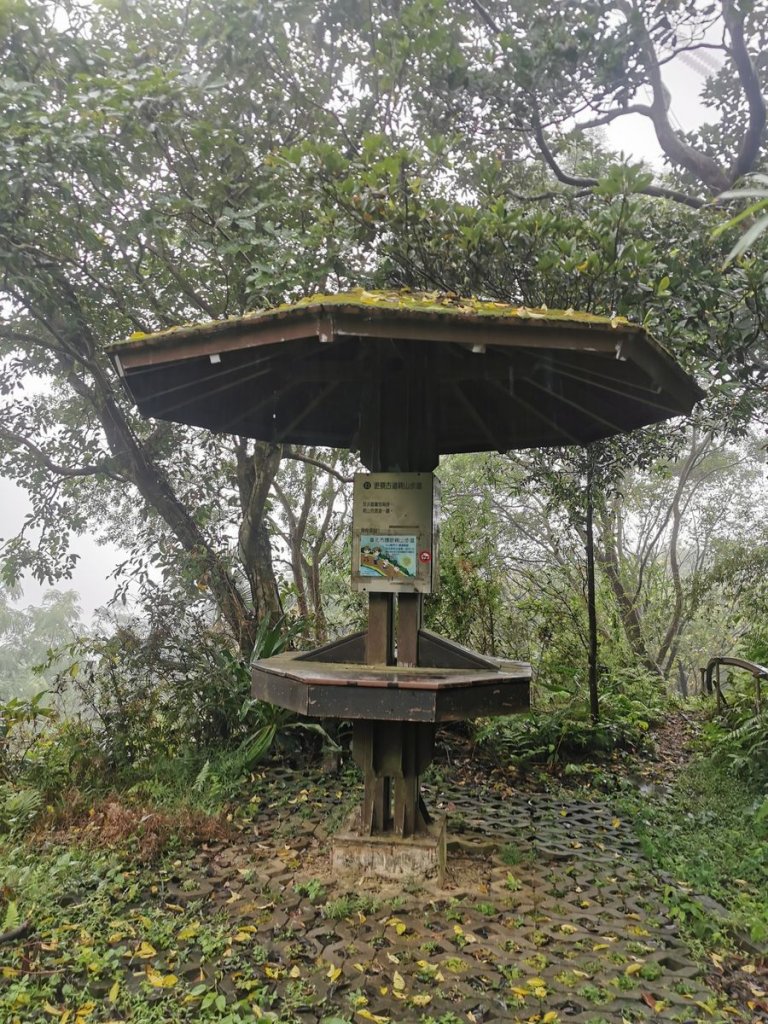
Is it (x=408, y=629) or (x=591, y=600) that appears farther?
(x=591, y=600)

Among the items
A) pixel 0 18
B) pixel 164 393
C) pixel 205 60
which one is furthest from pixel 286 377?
A: pixel 205 60

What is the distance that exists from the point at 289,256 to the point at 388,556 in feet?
9.60

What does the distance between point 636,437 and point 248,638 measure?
462 cm

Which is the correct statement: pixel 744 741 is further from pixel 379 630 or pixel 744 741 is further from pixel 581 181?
pixel 581 181

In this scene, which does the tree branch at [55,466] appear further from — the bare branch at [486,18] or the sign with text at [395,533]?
the bare branch at [486,18]

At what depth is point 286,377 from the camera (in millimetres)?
4184

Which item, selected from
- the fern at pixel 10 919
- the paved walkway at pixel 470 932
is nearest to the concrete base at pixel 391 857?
the paved walkway at pixel 470 932

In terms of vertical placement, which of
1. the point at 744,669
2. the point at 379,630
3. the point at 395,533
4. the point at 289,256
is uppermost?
the point at 289,256

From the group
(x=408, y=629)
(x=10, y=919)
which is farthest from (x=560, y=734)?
(x=10, y=919)

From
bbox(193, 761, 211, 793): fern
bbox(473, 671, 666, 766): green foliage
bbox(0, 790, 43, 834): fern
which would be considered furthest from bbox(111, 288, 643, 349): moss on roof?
bbox(473, 671, 666, 766): green foliage

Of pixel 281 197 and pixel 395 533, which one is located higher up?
pixel 281 197

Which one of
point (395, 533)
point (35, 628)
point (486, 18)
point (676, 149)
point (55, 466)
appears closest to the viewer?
point (395, 533)

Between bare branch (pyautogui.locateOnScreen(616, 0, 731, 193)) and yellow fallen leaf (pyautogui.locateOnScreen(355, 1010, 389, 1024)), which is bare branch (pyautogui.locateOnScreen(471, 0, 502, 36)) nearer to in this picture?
bare branch (pyautogui.locateOnScreen(616, 0, 731, 193))

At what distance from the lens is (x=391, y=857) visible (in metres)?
3.81
